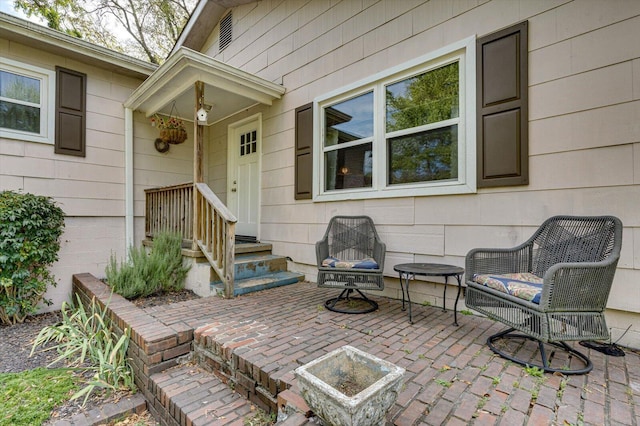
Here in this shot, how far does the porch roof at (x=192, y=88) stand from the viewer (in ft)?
12.0

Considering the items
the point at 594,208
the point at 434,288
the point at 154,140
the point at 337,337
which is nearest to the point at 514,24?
the point at 594,208

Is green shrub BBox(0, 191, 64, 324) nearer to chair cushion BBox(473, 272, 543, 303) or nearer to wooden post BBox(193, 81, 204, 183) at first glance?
wooden post BBox(193, 81, 204, 183)

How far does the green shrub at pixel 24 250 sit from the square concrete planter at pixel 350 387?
380 centimetres

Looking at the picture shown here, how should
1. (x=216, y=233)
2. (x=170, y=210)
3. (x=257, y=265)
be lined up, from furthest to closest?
(x=170, y=210) → (x=257, y=265) → (x=216, y=233)

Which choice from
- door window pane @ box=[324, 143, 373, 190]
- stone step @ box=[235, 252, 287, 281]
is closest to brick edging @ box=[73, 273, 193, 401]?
stone step @ box=[235, 252, 287, 281]

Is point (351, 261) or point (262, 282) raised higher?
point (351, 261)

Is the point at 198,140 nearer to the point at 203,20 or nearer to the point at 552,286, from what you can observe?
the point at 203,20

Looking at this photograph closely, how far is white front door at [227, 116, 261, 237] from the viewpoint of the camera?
5.21 meters

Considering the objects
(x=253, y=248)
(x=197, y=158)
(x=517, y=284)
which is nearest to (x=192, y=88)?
(x=197, y=158)

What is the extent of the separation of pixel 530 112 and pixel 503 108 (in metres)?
0.21

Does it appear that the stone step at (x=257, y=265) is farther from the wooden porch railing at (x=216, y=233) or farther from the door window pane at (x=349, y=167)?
the door window pane at (x=349, y=167)

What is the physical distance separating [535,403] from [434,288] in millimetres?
1654

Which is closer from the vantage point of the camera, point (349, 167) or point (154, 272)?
point (154, 272)

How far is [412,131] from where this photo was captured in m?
3.29
